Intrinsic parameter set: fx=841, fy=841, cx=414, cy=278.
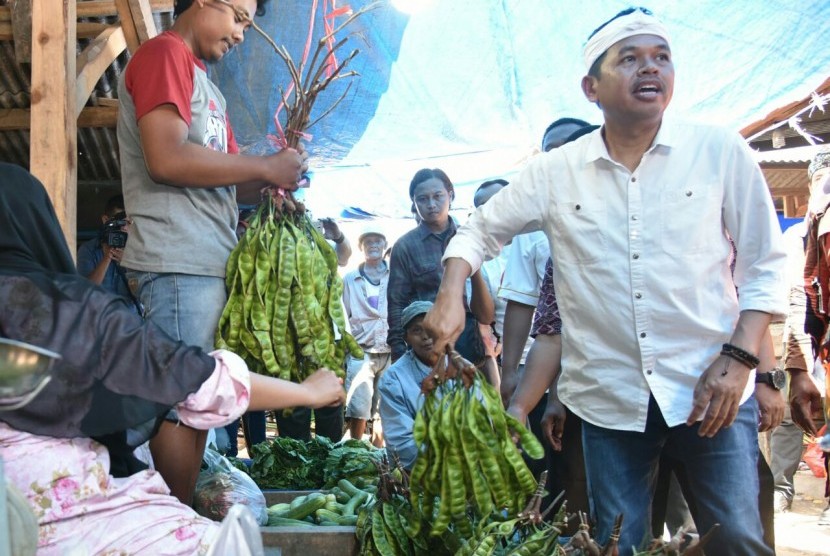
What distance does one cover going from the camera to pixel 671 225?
279 cm

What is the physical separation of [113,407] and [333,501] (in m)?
2.29

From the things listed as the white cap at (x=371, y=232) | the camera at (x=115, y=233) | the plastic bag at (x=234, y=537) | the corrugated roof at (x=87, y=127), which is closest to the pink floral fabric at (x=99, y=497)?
the plastic bag at (x=234, y=537)

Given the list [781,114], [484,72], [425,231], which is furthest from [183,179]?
[781,114]

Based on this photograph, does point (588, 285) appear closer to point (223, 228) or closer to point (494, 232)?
point (494, 232)

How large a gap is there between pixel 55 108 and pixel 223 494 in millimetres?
1919

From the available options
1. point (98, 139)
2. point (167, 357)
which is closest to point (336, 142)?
point (98, 139)

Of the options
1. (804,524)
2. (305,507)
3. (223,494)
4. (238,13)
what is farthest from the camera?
(804,524)

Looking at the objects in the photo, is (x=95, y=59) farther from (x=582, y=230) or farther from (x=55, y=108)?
(x=582, y=230)

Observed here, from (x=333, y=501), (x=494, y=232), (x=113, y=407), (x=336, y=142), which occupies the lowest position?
(x=333, y=501)

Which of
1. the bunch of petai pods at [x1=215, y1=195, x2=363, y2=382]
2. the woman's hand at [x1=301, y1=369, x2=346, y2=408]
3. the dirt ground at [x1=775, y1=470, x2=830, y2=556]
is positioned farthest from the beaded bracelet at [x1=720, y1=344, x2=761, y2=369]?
the dirt ground at [x1=775, y1=470, x2=830, y2=556]

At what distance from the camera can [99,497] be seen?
219cm

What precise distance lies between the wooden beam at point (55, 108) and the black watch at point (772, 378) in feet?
9.55

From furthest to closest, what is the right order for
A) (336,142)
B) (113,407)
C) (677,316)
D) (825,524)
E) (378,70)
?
1. (336,142)
2. (378,70)
3. (825,524)
4. (677,316)
5. (113,407)

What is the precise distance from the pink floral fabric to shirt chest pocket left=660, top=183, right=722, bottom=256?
150 cm
